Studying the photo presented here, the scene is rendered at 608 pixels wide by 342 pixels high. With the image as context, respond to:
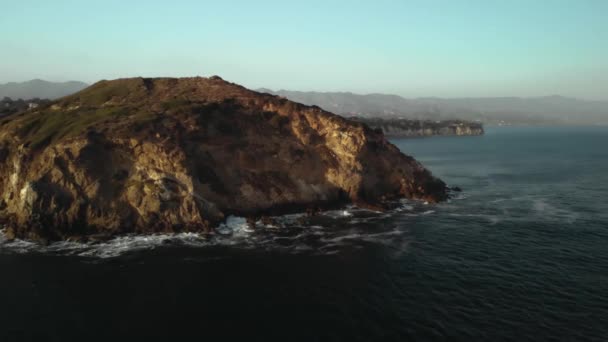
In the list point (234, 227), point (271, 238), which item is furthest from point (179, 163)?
point (271, 238)

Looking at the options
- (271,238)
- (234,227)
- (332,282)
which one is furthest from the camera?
(234,227)

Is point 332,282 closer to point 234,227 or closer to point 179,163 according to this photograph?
point 234,227

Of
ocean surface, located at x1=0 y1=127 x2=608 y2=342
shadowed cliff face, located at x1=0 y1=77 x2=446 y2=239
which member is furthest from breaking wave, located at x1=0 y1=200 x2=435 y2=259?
shadowed cliff face, located at x1=0 y1=77 x2=446 y2=239

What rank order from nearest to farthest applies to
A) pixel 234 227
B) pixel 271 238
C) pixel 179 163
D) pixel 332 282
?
pixel 332 282
pixel 271 238
pixel 234 227
pixel 179 163

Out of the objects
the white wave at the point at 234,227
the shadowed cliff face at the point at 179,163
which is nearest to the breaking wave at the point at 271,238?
the white wave at the point at 234,227

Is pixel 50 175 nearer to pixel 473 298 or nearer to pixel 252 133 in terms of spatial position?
pixel 252 133

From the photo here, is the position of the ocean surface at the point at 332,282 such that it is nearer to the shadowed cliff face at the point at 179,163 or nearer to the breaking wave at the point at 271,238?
the breaking wave at the point at 271,238
